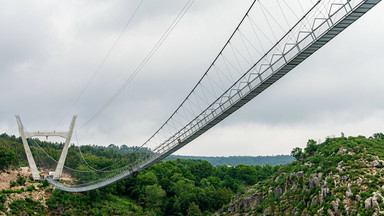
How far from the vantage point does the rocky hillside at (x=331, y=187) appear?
34875 millimetres

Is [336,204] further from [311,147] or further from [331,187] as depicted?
[311,147]

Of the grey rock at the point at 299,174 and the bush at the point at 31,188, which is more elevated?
the bush at the point at 31,188

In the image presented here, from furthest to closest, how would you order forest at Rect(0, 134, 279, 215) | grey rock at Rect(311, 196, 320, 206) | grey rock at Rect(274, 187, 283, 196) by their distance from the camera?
forest at Rect(0, 134, 279, 215), grey rock at Rect(274, 187, 283, 196), grey rock at Rect(311, 196, 320, 206)

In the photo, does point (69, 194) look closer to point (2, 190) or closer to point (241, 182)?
point (2, 190)

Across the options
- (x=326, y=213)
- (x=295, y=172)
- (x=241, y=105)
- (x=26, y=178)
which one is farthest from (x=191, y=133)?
(x=26, y=178)

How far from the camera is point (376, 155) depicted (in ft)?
141

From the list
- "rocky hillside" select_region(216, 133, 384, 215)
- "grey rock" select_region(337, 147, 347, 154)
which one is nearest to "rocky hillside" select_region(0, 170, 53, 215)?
"rocky hillside" select_region(216, 133, 384, 215)

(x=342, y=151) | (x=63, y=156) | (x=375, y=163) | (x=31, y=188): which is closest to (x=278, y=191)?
(x=342, y=151)

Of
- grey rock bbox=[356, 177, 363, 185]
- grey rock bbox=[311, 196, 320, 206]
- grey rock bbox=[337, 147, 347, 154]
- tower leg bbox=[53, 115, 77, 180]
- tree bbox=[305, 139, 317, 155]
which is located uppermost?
tower leg bbox=[53, 115, 77, 180]

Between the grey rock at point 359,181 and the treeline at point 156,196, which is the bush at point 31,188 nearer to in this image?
the treeline at point 156,196

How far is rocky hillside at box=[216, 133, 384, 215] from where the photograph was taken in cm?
3488

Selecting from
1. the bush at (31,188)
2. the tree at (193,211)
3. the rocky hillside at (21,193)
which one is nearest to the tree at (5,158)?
the rocky hillside at (21,193)

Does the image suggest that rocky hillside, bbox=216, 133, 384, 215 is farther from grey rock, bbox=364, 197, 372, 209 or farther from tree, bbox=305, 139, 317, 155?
tree, bbox=305, 139, 317, 155

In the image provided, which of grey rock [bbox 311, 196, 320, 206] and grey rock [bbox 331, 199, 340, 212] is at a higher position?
grey rock [bbox 311, 196, 320, 206]
